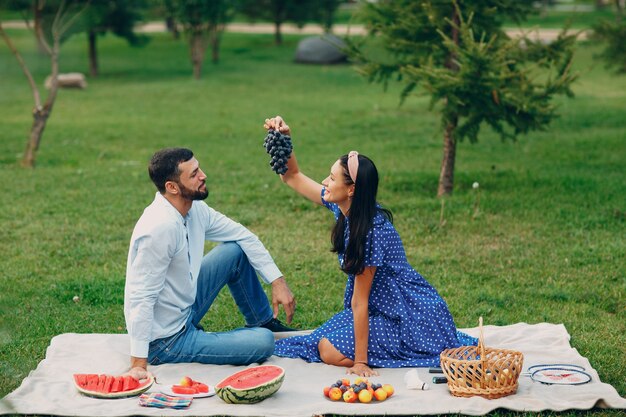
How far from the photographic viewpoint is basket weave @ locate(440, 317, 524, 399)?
169 inches

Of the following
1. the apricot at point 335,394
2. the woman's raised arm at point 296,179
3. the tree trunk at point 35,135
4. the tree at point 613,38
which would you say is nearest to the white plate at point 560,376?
the apricot at point 335,394

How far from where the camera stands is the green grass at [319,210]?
236 inches

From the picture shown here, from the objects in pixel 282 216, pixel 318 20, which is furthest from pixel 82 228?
pixel 318 20

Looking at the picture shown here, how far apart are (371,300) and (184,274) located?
3.43ft

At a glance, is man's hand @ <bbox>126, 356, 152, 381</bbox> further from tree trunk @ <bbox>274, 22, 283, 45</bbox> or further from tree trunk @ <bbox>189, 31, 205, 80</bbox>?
tree trunk @ <bbox>274, 22, 283, 45</bbox>

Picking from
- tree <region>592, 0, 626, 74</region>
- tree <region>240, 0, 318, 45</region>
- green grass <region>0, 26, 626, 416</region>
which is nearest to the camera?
green grass <region>0, 26, 626, 416</region>

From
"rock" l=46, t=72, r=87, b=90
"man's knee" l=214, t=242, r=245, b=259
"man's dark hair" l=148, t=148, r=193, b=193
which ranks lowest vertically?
"rock" l=46, t=72, r=87, b=90

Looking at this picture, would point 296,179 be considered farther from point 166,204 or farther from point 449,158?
point 449,158

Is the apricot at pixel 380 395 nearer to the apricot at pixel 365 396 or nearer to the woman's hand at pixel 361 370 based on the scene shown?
the apricot at pixel 365 396

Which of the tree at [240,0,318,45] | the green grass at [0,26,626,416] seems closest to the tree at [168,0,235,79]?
the green grass at [0,26,626,416]

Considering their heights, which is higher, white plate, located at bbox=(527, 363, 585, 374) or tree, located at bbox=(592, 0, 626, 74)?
tree, located at bbox=(592, 0, 626, 74)

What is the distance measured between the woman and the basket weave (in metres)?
0.50

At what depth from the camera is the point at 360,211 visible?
475cm

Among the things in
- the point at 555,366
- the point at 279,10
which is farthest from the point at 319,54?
the point at 555,366
